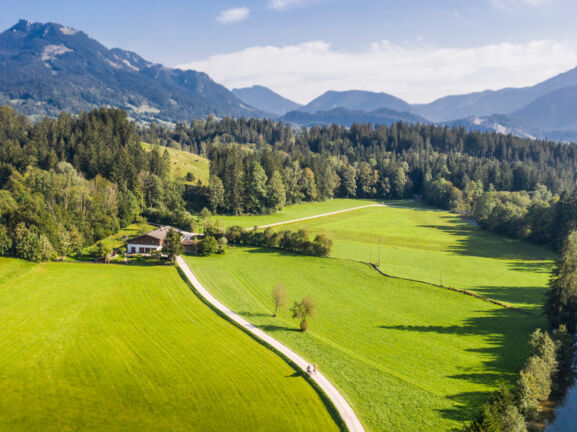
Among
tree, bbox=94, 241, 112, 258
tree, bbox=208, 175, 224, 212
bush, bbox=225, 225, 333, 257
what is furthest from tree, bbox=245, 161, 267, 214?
tree, bbox=94, 241, 112, 258

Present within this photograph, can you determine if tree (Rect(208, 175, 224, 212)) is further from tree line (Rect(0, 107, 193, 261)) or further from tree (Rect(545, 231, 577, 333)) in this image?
tree (Rect(545, 231, 577, 333))

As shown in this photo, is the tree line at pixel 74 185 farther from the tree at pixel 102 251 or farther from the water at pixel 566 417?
the water at pixel 566 417

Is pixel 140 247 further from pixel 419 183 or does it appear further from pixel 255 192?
pixel 419 183

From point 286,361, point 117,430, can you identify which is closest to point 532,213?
point 286,361

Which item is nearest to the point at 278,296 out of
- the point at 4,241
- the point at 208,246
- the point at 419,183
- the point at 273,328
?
the point at 273,328

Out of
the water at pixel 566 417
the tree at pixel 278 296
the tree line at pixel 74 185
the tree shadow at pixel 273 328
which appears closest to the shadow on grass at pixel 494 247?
the water at pixel 566 417

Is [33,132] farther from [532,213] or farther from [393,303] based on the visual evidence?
[532,213]
